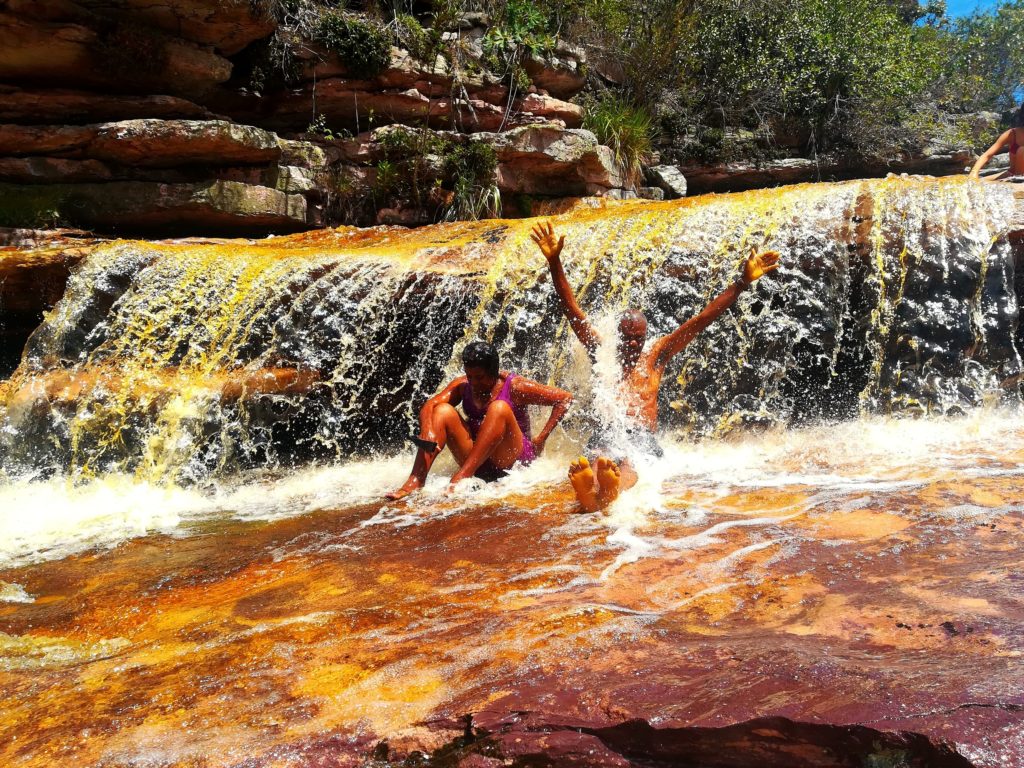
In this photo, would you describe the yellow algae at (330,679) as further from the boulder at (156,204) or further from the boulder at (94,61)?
the boulder at (94,61)

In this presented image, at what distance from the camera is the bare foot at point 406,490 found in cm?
437

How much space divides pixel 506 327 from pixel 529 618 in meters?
4.44

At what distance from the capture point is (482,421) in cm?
460

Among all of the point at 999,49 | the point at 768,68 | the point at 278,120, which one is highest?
the point at 999,49

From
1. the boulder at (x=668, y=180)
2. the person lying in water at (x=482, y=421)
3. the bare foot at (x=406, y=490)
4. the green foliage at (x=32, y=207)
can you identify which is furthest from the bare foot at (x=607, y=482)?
the boulder at (x=668, y=180)

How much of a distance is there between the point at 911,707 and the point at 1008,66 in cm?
2798

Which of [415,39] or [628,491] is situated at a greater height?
[415,39]

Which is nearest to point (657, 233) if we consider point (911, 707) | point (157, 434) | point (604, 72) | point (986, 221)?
point (986, 221)

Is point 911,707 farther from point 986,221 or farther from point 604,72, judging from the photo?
point 604,72

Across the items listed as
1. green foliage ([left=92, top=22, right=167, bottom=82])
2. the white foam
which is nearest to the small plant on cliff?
green foliage ([left=92, top=22, right=167, bottom=82])

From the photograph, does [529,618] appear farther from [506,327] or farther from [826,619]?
[506,327]

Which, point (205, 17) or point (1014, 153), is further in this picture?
point (205, 17)

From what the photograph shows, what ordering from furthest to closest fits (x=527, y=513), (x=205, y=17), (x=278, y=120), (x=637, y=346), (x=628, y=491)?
(x=278, y=120) < (x=205, y=17) < (x=637, y=346) < (x=628, y=491) < (x=527, y=513)

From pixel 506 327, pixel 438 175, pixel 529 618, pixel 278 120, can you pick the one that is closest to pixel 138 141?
pixel 278 120
